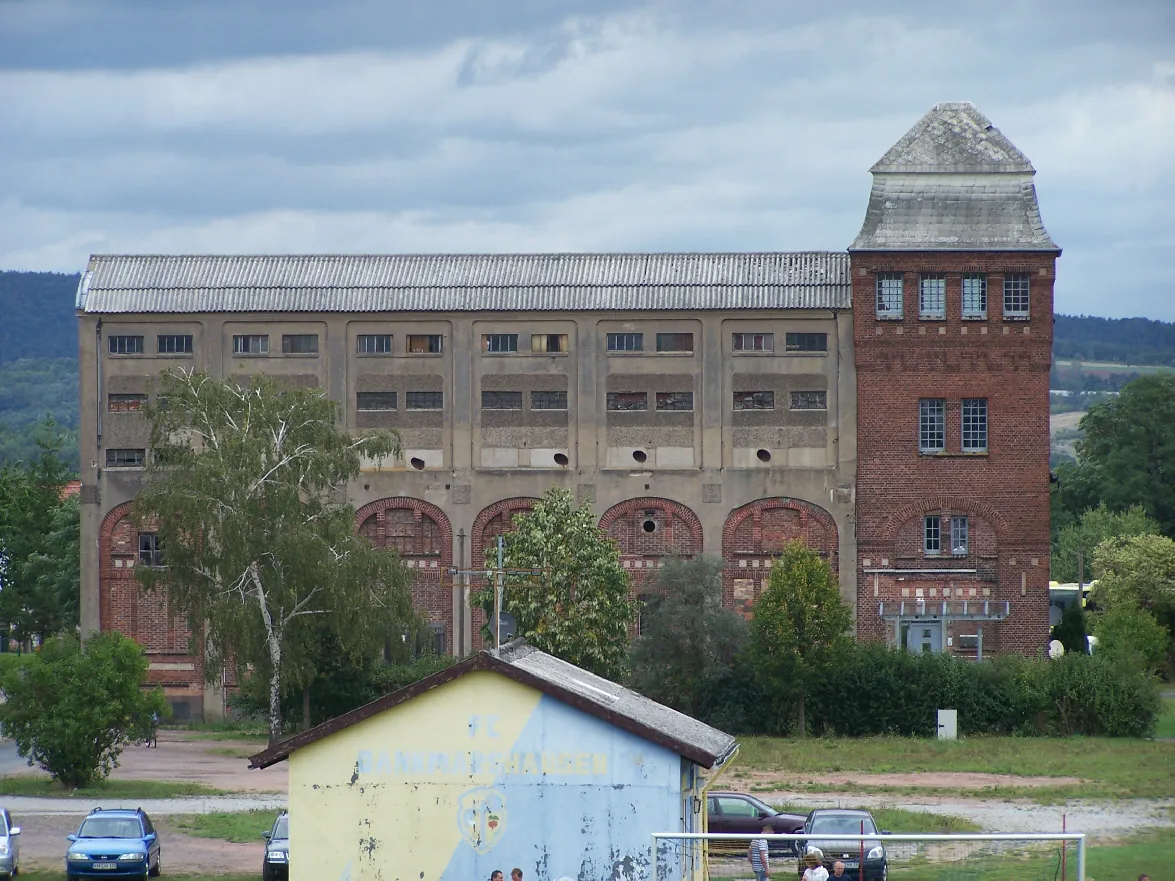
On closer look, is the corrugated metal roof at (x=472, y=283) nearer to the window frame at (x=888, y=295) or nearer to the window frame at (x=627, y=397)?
the window frame at (x=888, y=295)

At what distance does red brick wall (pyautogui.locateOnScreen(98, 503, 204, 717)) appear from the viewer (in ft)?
236

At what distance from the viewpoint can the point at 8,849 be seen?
3675cm

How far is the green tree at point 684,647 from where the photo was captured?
63.9 metres

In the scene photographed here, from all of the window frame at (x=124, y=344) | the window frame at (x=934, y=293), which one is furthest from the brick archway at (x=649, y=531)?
the window frame at (x=124, y=344)

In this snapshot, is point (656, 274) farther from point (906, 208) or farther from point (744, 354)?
point (906, 208)

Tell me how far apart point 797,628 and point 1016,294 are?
16.2 m

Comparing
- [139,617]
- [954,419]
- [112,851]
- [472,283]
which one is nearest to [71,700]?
[112,851]

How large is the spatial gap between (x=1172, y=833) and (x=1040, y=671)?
22.3 meters

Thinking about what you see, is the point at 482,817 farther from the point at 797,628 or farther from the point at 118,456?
the point at 118,456

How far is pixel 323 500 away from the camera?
69.1 metres

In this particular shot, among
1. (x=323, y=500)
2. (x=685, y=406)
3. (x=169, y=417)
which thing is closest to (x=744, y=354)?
(x=685, y=406)

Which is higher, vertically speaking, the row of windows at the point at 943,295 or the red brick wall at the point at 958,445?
the row of windows at the point at 943,295

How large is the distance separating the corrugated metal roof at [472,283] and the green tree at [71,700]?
79.4ft

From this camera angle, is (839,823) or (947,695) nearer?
(839,823)
